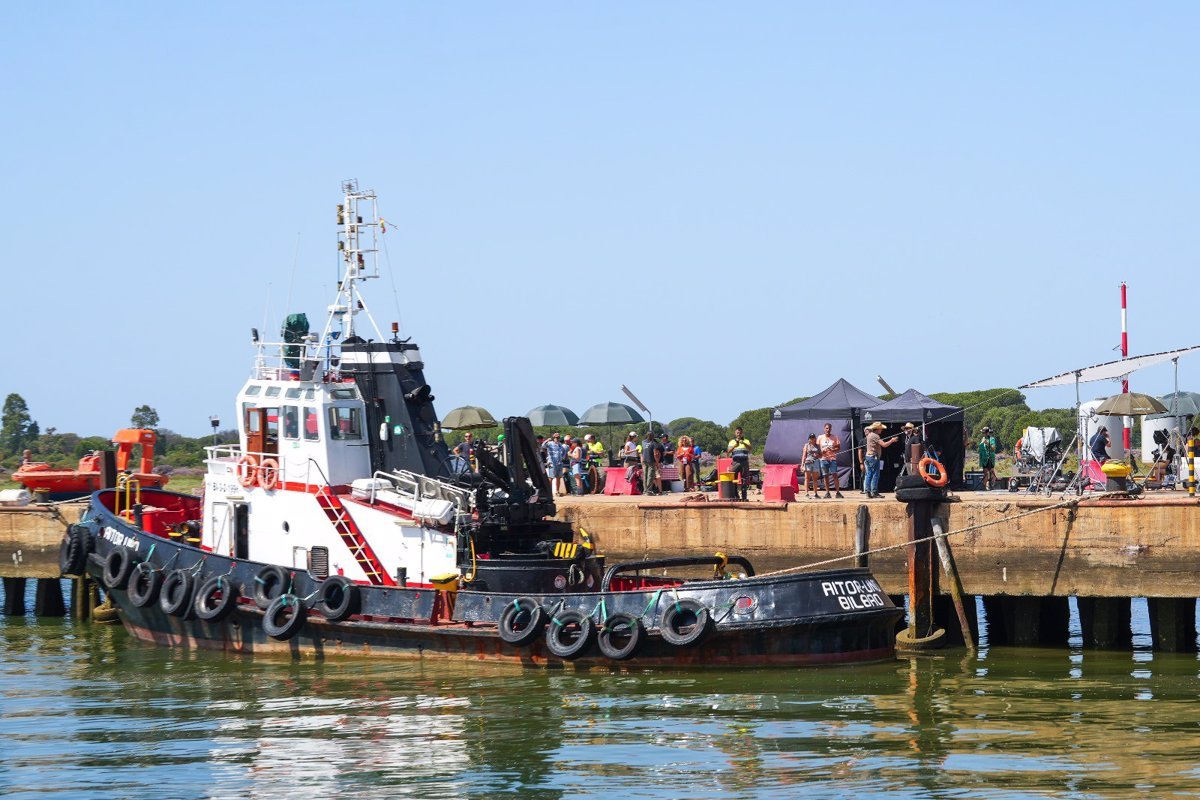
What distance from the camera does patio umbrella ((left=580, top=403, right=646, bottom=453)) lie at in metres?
31.8

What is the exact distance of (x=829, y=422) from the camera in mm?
26906

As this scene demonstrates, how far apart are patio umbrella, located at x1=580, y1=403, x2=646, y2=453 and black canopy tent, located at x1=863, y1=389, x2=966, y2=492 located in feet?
21.7

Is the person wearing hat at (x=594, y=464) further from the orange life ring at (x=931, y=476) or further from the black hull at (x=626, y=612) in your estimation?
the black hull at (x=626, y=612)

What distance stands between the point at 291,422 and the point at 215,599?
98.7 inches

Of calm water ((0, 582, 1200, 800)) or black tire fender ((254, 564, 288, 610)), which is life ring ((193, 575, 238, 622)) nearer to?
black tire fender ((254, 564, 288, 610))

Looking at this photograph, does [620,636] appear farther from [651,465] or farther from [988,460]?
[988,460]

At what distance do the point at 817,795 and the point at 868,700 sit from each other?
3704 mm

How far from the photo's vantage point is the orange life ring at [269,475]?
20422 millimetres

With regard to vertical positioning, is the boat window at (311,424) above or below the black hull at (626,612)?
above

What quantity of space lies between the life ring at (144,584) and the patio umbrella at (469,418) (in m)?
9.84

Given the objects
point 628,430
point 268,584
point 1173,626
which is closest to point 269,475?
point 268,584

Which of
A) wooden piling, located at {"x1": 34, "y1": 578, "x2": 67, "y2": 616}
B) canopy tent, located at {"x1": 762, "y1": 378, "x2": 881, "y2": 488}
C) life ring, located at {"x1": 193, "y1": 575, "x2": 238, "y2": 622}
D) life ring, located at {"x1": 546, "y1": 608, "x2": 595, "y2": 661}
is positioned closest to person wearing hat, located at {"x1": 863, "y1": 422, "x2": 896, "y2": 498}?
canopy tent, located at {"x1": 762, "y1": 378, "x2": 881, "y2": 488}

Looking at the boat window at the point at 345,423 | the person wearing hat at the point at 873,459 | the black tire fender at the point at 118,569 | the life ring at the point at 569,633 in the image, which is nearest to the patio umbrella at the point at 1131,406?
the person wearing hat at the point at 873,459

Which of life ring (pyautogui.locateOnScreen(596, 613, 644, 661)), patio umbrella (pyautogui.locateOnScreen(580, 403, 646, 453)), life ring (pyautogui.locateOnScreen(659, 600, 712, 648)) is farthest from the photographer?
patio umbrella (pyautogui.locateOnScreen(580, 403, 646, 453))
